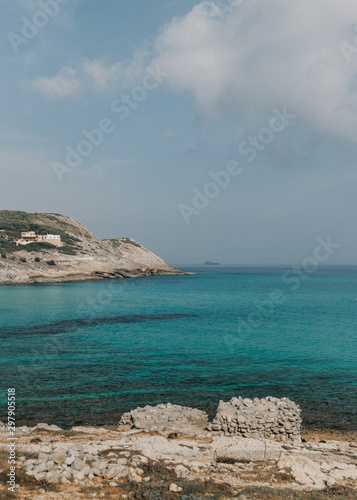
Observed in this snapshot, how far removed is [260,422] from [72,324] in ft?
125

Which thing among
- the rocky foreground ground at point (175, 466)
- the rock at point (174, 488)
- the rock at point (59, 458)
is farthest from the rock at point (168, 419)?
the rock at point (174, 488)

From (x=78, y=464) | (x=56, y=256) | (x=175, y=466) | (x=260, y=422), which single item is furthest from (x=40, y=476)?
(x=56, y=256)

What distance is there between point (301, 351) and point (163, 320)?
2389 cm

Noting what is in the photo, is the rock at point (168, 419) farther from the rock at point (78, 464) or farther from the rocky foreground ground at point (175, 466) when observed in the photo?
the rock at point (78, 464)

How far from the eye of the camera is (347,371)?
96.3 feet

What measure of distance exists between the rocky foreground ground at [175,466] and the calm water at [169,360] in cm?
515

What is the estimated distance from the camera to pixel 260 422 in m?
17.6

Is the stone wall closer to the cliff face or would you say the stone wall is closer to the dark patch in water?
the dark patch in water

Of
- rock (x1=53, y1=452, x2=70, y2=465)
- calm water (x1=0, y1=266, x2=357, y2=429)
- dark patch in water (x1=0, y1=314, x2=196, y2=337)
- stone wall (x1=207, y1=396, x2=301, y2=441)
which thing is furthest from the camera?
dark patch in water (x1=0, y1=314, x2=196, y2=337)

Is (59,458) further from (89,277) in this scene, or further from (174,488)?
(89,277)

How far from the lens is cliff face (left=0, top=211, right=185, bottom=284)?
376 ft

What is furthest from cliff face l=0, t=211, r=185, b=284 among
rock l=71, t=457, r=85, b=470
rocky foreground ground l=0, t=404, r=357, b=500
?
rock l=71, t=457, r=85, b=470

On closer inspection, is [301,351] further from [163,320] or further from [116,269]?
[116,269]

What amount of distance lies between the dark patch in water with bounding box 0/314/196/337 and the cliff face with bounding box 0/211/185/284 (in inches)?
2651
